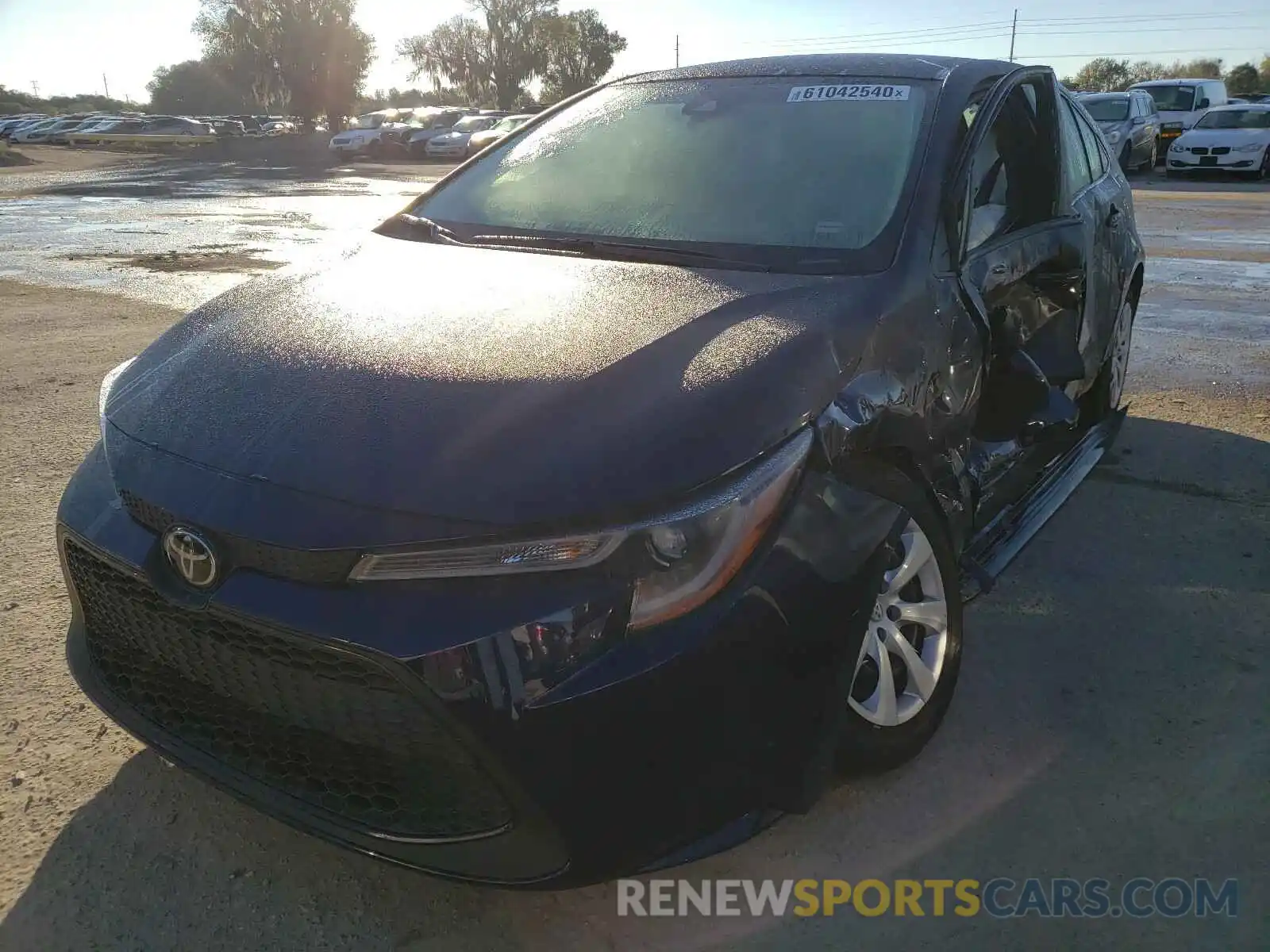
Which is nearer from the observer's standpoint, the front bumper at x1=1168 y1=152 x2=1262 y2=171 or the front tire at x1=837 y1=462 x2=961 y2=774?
the front tire at x1=837 y1=462 x2=961 y2=774

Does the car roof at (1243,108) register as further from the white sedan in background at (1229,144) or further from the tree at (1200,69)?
the tree at (1200,69)

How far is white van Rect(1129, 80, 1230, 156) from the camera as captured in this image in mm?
23250

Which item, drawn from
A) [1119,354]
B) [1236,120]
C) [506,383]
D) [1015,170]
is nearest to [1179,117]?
[1236,120]

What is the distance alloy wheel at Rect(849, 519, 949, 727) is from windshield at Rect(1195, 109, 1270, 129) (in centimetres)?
2178

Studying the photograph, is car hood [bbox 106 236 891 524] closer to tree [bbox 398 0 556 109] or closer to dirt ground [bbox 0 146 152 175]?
dirt ground [bbox 0 146 152 175]

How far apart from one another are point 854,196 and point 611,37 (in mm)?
74681

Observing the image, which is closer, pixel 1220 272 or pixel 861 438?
pixel 861 438

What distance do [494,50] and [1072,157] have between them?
232 feet

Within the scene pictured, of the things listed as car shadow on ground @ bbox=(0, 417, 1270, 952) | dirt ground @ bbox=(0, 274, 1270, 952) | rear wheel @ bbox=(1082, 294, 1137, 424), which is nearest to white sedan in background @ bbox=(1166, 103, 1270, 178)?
rear wheel @ bbox=(1082, 294, 1137, 424)

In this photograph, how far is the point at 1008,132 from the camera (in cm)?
335

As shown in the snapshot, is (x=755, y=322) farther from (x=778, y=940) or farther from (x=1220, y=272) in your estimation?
(x=1220, y=272)

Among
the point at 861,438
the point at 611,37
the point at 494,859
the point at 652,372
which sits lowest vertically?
the point at 494,859

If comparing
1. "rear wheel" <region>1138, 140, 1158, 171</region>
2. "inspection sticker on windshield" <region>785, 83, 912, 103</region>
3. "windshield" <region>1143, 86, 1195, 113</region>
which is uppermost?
"windshield" <region>1143, 86, 1195, 113</region>

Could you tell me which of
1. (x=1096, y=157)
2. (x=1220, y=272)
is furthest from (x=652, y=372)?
(x=1220, y=272)
